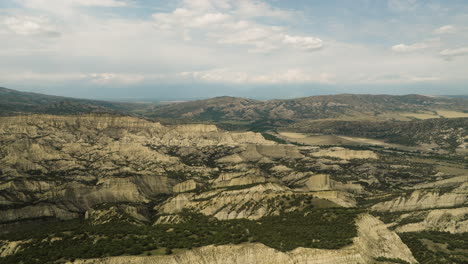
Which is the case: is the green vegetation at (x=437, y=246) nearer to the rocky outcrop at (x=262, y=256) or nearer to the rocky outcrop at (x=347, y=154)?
the rocky outcrop at (x=262, y=256)

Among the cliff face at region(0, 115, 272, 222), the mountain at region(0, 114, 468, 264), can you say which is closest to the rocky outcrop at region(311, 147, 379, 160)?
the mountain at region(0, 114, 468, 264)

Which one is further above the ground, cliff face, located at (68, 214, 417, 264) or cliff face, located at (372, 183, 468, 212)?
cliff face, located at (68, 214, 417, 264)

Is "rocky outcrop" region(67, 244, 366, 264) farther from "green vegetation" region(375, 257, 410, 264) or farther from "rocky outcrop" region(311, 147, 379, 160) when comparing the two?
"rocky outcrop" region(311, 147, 379, 160)

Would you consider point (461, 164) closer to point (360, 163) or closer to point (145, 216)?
point (360, 163)

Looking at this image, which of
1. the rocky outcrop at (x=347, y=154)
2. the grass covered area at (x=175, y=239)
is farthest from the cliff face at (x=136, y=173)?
the grass covered area at (x=175, y=239)

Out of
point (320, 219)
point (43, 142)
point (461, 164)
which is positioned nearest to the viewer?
point (320, 219)

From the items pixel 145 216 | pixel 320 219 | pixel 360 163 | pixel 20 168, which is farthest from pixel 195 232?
pixel 360 163

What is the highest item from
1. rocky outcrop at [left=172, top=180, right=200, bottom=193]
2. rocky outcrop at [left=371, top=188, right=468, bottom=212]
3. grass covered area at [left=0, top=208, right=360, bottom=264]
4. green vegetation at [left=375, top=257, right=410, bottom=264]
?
grass covered area at [left=0, top=208, right=360, bottom=264]

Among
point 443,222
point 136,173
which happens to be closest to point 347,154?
point 443,222
